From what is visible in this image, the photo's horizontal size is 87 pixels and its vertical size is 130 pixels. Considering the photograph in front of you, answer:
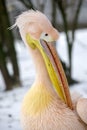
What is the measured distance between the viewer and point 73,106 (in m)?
2.89

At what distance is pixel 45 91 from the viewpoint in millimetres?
2834

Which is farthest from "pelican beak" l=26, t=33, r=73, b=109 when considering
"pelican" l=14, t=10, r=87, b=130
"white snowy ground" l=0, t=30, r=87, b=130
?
"white snowy ground" l=0, t=30, r=87, b=130

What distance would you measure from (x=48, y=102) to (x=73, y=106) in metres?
0.20

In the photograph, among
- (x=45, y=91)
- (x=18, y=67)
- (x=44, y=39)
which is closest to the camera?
(x=44, y=39)

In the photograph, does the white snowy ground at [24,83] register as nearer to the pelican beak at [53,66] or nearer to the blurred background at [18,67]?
the blurred background at [18,67]

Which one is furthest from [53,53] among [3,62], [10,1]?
[10,1]

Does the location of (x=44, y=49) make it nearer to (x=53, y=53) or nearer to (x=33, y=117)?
(x=53, y=53)

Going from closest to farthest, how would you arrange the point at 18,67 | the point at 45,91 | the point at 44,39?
the point at 44,39, the point at 45,91, the point at 18,67

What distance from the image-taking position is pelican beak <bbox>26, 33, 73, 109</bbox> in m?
2.70

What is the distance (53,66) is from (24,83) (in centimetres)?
300

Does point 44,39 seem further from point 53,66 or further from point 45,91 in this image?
point 45,91

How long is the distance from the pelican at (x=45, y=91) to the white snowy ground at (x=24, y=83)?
1.11m

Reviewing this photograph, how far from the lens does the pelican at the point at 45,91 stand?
2.69 m

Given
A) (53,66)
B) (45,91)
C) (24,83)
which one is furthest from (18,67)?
(53,66)
